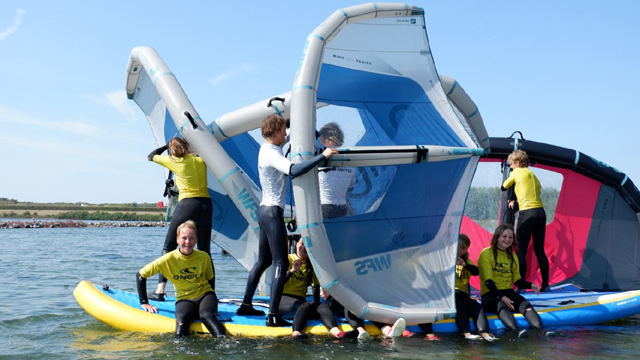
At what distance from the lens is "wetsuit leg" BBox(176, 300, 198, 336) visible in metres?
4.92

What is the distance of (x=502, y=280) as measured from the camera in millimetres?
5797

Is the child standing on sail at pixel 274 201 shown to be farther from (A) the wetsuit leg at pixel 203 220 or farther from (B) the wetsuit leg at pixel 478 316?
(B) the wetsuit leg at pixel 478 316

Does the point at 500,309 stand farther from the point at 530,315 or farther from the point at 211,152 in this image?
the point at 211,152

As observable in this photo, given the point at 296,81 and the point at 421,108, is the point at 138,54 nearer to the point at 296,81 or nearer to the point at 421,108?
the point at 296,81

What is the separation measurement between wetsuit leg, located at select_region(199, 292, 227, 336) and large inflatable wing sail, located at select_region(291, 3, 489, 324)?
96 cm

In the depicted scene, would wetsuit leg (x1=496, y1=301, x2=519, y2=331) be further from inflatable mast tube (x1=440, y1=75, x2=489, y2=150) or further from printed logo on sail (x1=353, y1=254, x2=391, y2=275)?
inflatable mast tube (x1=440, y1=75, x2=489, y2=150)

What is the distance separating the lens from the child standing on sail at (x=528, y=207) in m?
7.14

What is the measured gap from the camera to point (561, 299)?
21.0 feet

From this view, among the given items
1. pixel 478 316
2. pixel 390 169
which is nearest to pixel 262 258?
pixel 390 169

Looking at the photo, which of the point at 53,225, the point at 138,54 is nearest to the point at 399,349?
the point at 138,54

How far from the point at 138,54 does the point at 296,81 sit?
2.60 metres

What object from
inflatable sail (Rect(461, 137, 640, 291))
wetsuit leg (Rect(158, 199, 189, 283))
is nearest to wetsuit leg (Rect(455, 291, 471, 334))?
wetsuit leg (Rect(158, 199, 189, 283))

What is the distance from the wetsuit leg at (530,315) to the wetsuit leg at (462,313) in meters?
0.55

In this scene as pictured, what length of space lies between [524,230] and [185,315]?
440cm
